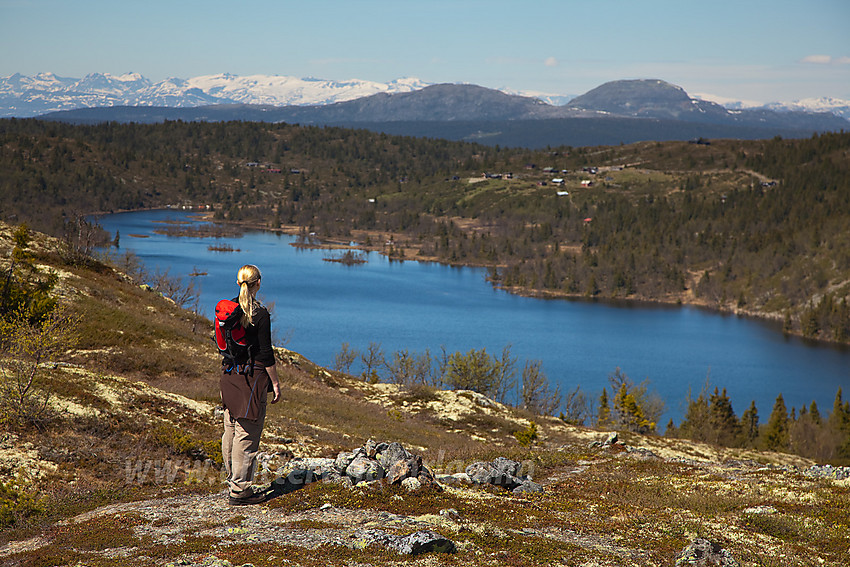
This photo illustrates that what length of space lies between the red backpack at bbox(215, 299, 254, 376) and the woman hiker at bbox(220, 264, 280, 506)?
3 cm

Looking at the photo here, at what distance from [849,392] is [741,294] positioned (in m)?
80.6

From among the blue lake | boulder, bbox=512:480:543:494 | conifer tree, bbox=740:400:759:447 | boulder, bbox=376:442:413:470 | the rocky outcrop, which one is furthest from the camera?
the blue lake

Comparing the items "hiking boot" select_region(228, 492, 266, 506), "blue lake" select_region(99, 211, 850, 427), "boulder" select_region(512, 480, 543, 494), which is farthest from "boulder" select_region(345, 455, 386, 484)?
"blue lake" select_region(99, 211, 850, 427)

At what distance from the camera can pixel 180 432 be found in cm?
2084

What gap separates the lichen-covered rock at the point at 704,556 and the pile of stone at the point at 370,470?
17.6 ft

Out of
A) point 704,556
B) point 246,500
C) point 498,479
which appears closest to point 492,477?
point 498,479

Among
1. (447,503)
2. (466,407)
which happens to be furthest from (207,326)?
(447,503)

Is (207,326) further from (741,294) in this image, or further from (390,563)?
(741,294)

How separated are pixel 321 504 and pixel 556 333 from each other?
136 meters

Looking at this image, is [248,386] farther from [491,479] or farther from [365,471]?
[491,479]

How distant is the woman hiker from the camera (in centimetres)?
1199

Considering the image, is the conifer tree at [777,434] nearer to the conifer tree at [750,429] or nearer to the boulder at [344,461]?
the conifer tree at [750,429]

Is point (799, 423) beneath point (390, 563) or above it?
beneath

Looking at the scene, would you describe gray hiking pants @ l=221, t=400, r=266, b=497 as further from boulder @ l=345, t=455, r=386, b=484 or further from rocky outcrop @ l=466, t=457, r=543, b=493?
rocky outcrop @ l=466, t=457, r=543, b=493
